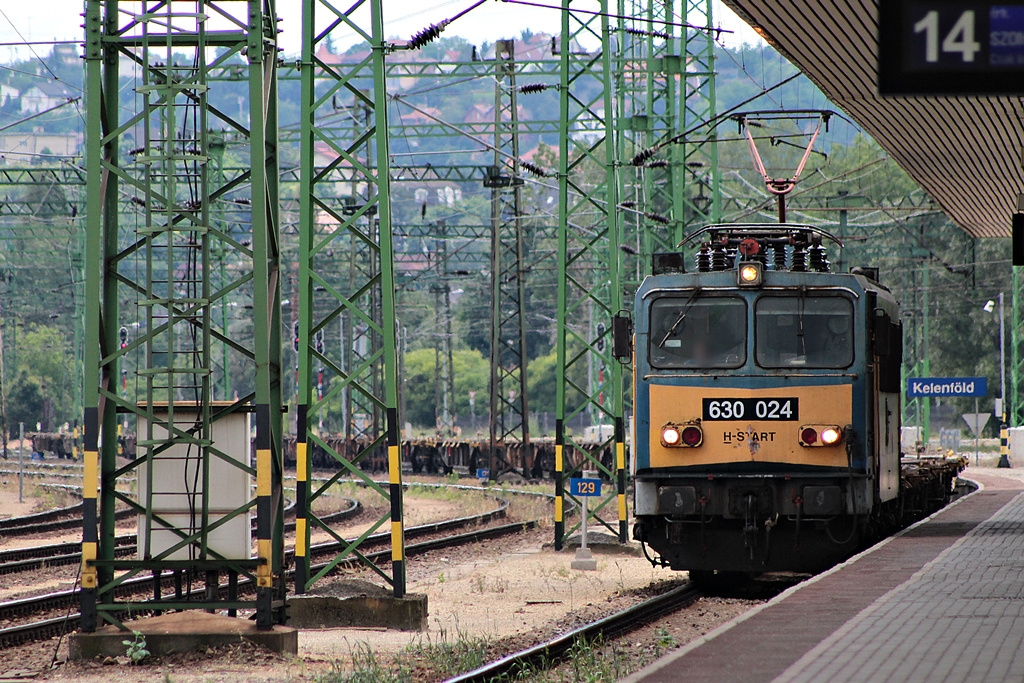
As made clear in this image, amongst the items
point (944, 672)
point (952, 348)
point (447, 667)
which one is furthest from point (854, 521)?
point (952, 348)

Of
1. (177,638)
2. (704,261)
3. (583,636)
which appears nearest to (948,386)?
(704,261)

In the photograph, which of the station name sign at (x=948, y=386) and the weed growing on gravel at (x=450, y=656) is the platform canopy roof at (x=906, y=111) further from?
the station name sign at (x=948, y=386)

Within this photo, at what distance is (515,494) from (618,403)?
13636 mm

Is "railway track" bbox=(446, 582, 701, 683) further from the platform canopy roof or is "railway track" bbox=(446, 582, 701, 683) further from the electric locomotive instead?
the platform canopy roof

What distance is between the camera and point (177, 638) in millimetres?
11945

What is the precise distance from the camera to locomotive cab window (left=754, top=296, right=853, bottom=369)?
1515 cm

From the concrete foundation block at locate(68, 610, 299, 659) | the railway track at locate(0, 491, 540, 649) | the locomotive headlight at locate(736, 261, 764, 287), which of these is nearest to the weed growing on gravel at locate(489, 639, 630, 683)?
the concrete foundation block at locate(68, 610, 299, 659)

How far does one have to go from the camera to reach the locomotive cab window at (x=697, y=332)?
50.2 feet

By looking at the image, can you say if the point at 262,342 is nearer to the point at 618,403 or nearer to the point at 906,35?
the point at 906,35

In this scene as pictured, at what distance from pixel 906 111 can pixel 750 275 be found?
3537mm

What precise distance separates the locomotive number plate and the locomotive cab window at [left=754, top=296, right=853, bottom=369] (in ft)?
1.27

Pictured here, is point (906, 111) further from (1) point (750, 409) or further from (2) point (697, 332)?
(1) point (750, 409)

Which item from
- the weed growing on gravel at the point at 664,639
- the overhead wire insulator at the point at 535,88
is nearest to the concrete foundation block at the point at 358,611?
the weed growing on gravel at the point at 664,639

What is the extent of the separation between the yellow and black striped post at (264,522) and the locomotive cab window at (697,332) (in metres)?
4.87
